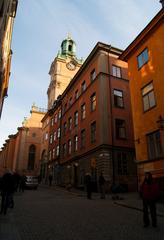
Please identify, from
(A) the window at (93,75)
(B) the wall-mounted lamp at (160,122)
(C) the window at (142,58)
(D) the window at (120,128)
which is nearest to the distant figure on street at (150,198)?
(B) the wall-mounted lamp at (160,122)

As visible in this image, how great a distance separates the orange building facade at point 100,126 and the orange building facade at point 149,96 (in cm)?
598

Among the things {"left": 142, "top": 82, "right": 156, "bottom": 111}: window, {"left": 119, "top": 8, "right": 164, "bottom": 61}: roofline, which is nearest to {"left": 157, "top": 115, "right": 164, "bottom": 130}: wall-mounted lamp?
{"left": 142, "top": 82, "right": 156, "bottom": 111}: window

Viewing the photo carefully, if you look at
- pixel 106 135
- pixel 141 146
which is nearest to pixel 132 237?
pixel 141 146

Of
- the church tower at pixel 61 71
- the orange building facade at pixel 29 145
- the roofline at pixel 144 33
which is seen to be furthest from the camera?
the orange building facade at pixel 29 145

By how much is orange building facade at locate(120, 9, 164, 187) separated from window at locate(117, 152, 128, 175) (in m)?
6.50

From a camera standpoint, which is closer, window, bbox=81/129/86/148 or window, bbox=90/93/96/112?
window, bbox=90/93/96/112

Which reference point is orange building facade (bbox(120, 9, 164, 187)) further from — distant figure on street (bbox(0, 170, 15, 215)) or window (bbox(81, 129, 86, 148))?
window (bbox(81, 129, 86, 148))

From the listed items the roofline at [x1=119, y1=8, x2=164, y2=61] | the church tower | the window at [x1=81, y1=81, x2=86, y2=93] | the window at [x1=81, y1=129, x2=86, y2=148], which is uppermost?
the church tower

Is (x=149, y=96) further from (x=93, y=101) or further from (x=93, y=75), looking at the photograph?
(x=93, y=75)

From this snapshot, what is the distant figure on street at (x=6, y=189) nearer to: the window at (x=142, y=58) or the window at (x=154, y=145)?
the window at (x=154, y=145)

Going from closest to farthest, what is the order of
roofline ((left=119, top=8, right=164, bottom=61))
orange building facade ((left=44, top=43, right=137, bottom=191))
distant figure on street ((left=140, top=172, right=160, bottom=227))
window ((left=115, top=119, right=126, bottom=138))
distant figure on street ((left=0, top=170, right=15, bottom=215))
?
distant figure on street ((left=140, top=172, right=160, bottom=227)) → distant figure on street ((left=0, top=170, right=15, bottom=215)) → roofline ((left=119, top=8, right=164, bottom=61)) → orange building facade ((left=44, top=43, right=137, bottom=191)) → window ((left=115, top=119, right=126, bottom=138))

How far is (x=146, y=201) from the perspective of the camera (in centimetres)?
711

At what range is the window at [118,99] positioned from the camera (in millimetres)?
25700

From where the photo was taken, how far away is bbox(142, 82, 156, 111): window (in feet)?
52.5
